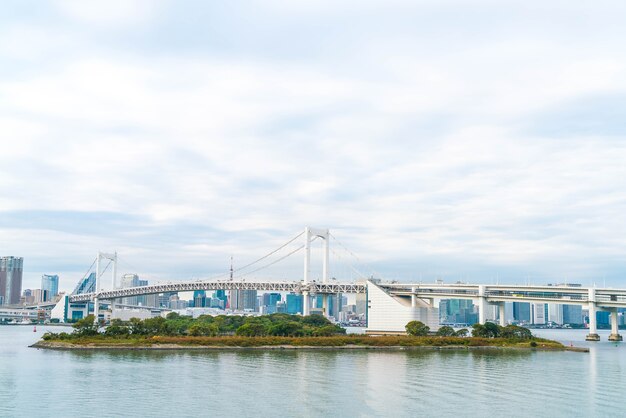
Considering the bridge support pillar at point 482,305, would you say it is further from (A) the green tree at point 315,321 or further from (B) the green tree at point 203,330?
(B) the green tree at point 203,330

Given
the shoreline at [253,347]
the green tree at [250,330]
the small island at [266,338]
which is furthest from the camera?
the green tree at [250,330]

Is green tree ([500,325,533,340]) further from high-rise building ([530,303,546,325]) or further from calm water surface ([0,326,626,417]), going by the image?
high-rise building ([530,303,546,325])

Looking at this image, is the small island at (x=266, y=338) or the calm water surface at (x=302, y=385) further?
the small island at (x=266, y=338)

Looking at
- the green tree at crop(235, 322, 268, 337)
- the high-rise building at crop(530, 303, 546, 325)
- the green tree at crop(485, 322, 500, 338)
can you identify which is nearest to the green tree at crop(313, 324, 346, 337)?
the green tree at crop(235, 322, 268, 337)

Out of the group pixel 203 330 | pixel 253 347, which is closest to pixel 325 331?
pixel 253 347

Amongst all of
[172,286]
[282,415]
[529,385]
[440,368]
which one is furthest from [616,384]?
[172,286]

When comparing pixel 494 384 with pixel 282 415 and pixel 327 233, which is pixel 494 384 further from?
pixel 327 233

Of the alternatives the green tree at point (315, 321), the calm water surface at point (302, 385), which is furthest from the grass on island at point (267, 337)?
the green tree at point (315, 321)
